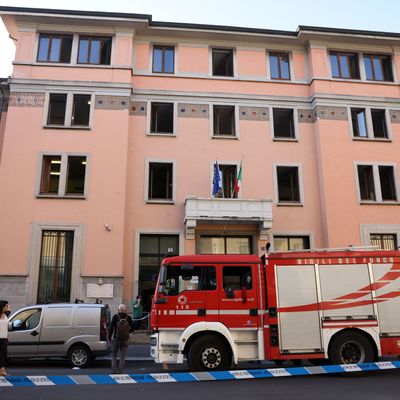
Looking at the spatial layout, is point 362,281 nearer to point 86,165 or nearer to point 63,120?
point 86,165

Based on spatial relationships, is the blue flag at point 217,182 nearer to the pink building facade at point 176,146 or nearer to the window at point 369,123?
the pink building facade at point 176,146

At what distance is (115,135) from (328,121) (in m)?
11.5

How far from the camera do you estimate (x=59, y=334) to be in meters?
12.5

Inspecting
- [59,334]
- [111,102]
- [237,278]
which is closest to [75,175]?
[111,102]

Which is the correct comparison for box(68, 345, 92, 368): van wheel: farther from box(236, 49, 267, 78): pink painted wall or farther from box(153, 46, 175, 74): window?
box(236, 49, 267, 78): pink painted wall

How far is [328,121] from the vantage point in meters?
22.9

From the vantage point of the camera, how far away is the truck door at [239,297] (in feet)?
34.3

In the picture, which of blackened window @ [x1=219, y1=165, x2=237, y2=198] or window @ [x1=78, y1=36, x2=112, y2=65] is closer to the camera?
blackened window @ [x1=219, y1=165, x2=237, y2=198]

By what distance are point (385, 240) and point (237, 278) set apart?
1414 centimetres

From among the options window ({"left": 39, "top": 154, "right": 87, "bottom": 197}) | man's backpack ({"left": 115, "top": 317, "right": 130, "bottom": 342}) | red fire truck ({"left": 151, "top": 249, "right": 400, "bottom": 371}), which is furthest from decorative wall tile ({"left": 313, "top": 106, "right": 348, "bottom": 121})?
man's backpack ({"left": 115, "top": 317, "right": 130, "bottom": 342})

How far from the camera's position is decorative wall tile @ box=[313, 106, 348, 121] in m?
23.0

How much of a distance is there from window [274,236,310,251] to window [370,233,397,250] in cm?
348

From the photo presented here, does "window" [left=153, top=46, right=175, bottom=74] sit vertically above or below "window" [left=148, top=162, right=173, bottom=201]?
above

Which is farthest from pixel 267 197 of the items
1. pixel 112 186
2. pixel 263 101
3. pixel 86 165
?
pixel 86 165
